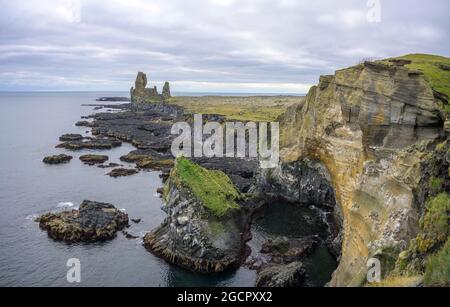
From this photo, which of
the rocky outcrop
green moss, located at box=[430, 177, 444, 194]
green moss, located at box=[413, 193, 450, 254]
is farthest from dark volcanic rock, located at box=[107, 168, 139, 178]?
green moss, located at box=[413, 193, 450, 254]

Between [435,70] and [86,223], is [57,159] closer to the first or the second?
[86,223]

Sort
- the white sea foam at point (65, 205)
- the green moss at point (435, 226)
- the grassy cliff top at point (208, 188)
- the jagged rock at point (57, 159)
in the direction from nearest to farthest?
the green moss at point (435, 226)
the grassy cliff top at point (208, 188)
the white sea foam at point (65, 205)
the jagged rock at point (57, 159)

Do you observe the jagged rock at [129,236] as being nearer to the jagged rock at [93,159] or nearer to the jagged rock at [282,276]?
the jagged rock at [282,276]

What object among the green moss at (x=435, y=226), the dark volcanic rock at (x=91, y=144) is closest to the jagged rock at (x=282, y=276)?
the green moss at (x=435, y=226)

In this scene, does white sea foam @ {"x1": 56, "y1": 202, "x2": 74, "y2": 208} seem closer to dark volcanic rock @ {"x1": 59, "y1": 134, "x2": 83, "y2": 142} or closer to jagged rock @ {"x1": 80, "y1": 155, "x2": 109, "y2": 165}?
jagged rock @ {"x1": 80, "y1": 155, "x2": 109, "y2": 165}

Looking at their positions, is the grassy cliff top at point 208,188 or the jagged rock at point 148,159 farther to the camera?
the jagged rock at point 148,159
